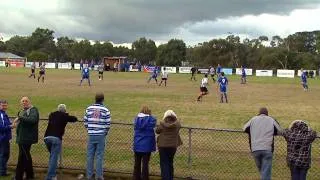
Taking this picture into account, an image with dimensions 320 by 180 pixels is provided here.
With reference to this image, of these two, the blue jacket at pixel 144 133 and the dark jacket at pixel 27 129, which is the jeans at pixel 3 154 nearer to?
the dark jacket at pixel 27 129

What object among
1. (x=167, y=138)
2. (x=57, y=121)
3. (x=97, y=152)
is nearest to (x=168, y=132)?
(x=167, y=138)

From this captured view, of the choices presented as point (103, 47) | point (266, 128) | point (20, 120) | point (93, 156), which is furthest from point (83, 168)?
point (103, 47)

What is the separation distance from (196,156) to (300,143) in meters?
4.12

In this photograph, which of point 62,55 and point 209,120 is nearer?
point 209,120

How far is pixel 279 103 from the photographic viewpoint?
28719 mm

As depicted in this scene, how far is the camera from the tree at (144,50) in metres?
160

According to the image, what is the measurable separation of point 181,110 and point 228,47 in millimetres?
121962

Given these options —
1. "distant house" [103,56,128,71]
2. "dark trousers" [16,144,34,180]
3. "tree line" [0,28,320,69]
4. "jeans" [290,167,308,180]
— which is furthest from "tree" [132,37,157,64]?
"jeans" [290,167,308,180]

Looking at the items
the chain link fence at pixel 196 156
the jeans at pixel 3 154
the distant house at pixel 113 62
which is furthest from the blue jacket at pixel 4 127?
the distant house at pixel 113 62

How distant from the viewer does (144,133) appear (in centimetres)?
1014

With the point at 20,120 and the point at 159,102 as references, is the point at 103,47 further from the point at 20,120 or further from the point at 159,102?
the point at 20,120

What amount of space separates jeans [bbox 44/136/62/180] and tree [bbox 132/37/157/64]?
149 metres

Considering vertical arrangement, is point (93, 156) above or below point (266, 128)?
below

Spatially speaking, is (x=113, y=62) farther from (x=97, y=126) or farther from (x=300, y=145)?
(x=300, y=145)
